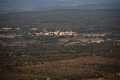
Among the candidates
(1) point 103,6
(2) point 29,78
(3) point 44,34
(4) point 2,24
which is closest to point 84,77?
(2) point 29,78

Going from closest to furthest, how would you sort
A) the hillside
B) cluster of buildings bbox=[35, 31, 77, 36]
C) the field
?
the field
cluster of buildings bbox=[35, 31, 77, 36]
the hillside

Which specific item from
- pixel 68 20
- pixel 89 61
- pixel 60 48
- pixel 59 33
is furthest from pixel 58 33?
pixel 89 61

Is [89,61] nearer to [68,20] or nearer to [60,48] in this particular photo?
[60,48]

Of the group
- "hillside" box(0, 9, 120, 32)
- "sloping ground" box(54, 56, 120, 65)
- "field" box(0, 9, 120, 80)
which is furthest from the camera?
"hillside" box(0, 9, 120, 32)

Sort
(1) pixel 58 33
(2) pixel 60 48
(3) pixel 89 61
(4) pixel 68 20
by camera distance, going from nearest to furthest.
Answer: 1. (3) pixel 89 61
2. (2) pixel 60 48
3. (1) pixel 58 33
4. (4) pixel 68 20

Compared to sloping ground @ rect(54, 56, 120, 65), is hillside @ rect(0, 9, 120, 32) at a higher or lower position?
lower

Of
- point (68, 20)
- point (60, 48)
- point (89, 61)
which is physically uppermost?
point (89, 61)

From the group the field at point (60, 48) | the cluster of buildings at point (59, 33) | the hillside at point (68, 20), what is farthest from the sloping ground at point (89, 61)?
the hillside at point (68, 20)

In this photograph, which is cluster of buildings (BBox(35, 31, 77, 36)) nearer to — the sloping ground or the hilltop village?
the hilltop village

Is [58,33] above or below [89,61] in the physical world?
below

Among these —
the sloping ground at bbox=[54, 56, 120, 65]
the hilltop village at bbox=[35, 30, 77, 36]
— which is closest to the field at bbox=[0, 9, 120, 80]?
the sloping ground at bbox=[54, 56, 120, 65]

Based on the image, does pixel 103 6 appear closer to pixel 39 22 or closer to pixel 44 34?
pixel 39 22
